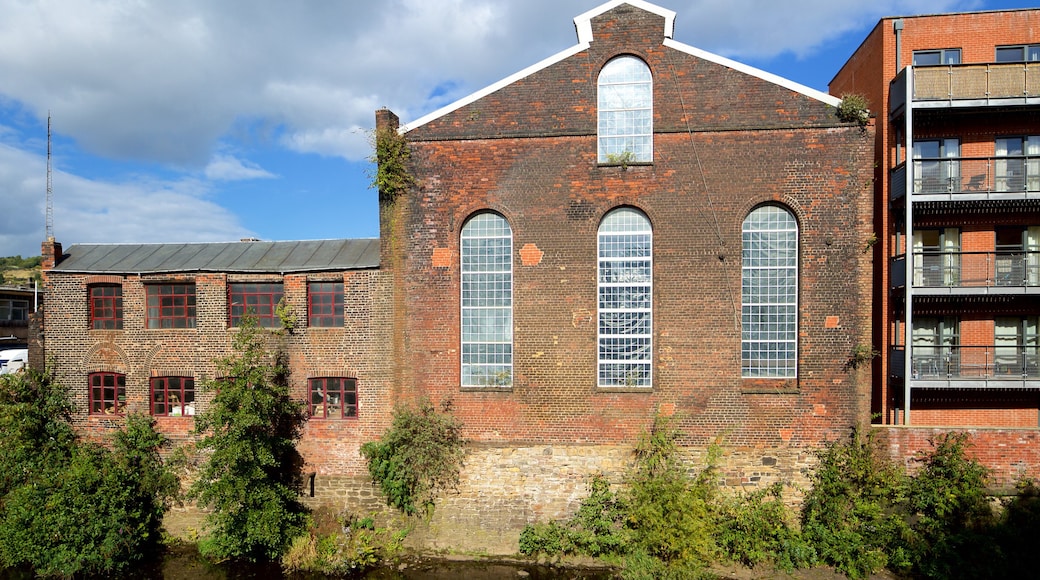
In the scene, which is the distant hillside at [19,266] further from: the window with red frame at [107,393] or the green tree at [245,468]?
the green tree at [245,468]

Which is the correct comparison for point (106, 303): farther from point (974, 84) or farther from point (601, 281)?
point (974, 84)

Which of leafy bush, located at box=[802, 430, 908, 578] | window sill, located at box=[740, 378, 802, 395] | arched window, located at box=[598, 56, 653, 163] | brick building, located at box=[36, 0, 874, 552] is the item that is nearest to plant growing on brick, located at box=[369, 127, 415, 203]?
brick building, located at box=[36, 0, 874, 552]

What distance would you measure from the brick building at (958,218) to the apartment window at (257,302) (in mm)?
16062

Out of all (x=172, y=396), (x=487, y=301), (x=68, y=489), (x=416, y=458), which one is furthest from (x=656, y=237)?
(x=68, y=489)

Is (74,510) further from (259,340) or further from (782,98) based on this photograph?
(782,98)

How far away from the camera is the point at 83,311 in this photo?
14266 mm

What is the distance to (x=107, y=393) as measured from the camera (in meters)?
14.3

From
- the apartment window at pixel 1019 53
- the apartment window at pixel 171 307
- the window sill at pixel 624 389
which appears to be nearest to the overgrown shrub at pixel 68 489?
the apartment window at pixel 171 307

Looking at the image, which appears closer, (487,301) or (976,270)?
(976,270)

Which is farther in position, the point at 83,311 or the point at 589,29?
the point at 83,311

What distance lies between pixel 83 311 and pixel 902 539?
2119 centimetres

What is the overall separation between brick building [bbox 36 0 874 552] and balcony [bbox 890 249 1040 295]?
1894 millimetres

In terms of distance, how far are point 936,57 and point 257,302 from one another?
64.0 feet

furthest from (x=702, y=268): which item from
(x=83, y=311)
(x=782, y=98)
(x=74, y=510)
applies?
(x=83, y=311)
